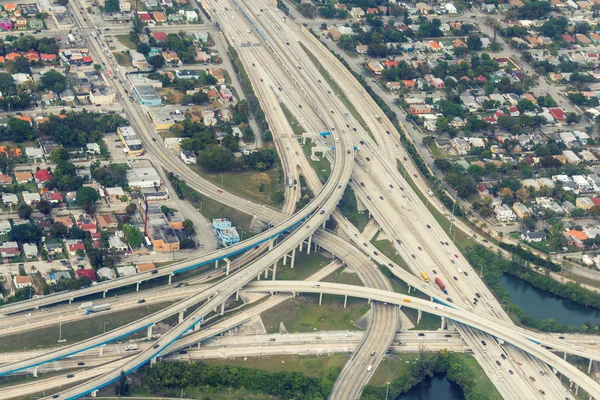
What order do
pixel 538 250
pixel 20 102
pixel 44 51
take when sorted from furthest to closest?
→ pixel 44 51
pixel 20 102
pixel 538 250

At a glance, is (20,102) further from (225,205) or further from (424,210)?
(424,210)

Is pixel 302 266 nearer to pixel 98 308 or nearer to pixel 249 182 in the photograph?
pixel 249 182

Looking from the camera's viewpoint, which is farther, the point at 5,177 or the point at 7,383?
the point at 5,177

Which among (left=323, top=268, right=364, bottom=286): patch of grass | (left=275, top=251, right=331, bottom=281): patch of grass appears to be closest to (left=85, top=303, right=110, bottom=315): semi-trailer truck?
(left=275, top=251, right=331, bottom=281): patch of grass

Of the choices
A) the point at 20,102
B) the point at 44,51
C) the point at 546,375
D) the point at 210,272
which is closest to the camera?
the point at 546,375

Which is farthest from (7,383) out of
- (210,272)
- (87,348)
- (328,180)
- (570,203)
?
(570,203)

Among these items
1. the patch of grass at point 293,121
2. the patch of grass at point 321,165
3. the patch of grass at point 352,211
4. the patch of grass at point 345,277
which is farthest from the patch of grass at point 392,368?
the patch of grass at point 293,121

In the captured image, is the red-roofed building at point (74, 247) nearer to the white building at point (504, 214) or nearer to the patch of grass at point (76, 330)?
the patch of grass at point (76, 330)
